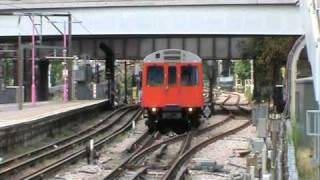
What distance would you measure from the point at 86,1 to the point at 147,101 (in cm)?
1281

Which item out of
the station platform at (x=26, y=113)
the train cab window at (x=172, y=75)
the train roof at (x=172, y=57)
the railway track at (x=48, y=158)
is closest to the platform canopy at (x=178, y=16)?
the station platform at (x=26, y=113)

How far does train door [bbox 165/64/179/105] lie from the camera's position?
79.4 feet

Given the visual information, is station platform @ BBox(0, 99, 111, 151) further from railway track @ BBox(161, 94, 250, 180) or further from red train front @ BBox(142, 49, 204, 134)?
railway track @ BBox(161, 94, 250, 180)

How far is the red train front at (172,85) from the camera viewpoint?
24.2 meters

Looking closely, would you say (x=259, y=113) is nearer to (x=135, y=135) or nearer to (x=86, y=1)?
(x=135, y=135)

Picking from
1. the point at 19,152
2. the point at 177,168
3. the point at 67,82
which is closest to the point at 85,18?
the point at 67,82

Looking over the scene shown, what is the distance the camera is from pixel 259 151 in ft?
41.1

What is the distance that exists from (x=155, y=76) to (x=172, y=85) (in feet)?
2.20

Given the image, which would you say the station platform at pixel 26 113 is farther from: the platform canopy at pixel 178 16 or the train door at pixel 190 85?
the platform canopy at pixel 178 16

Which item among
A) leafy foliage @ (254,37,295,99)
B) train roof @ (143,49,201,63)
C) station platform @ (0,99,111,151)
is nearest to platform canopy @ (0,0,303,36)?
station platform @ (0,99,111,151)

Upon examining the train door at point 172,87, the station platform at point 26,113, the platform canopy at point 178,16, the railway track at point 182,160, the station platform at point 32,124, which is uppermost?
the platform canopy at point 178,16

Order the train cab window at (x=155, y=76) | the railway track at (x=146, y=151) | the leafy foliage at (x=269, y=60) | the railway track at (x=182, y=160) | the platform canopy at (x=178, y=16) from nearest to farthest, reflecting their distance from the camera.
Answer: the railway track at (x=182, y=160)
the railway track at (x=146, y=151)
the train cab window at (x=155, y=76)
the platform canopy at (x=178, y=16)
the leafy foliage at (x=269, y=60)

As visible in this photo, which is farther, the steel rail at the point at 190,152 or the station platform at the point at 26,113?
the station platform at the point at 26,113

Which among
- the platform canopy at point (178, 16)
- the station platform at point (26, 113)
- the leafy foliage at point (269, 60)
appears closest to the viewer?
the station platform at point (26, 113)
